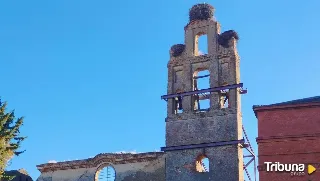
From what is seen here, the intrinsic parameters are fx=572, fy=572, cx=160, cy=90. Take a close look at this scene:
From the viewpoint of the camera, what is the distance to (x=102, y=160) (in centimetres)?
2733

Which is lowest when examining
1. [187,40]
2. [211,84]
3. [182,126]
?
[182,126]

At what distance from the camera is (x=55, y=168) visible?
92.7 ft

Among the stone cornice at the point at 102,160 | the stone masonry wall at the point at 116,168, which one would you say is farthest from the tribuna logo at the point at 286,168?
the stone cornice at the point at 102,160

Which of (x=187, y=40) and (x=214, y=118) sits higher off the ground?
(x=187, y=40)

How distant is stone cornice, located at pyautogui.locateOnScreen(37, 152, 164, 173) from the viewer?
2644 cm

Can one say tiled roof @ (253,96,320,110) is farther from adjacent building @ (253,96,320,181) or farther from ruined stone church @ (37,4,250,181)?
ruined stone church @ (37,4,250,181)

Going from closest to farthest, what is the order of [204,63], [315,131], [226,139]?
[315,131] < [226,139] < [204,63]

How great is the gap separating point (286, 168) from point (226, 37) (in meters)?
8.26

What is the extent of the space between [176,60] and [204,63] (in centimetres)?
144

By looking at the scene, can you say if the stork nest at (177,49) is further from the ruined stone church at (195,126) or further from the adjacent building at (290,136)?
the adjacent building at (290,136)

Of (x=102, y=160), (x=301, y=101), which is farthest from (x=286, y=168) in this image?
(x=102, y=160)

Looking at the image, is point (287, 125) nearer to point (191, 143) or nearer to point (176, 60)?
point (191, 143)

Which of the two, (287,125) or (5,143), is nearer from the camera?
(287,125)

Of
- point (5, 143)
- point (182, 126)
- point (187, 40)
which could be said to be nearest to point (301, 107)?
point (182, 126)
